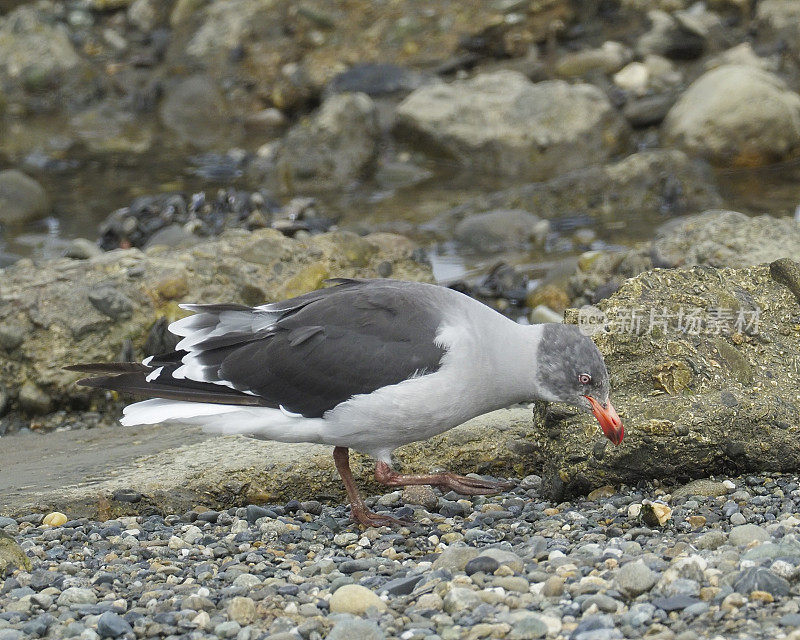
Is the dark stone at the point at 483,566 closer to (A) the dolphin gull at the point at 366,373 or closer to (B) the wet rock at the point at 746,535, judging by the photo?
(A) the dolphin gull at the point at 366,373

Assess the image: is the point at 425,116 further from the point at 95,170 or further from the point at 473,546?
the point at 473,546

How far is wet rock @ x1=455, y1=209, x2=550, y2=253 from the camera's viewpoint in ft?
38.7

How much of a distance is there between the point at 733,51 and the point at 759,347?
35.6ft

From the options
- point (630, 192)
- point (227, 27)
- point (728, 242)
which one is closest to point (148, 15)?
point (227, 27)

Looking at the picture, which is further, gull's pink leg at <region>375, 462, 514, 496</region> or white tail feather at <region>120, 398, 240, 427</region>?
gull's pink leg at <region>375, 462, 514, 496</region>

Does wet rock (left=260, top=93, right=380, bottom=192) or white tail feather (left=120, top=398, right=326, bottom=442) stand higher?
white tail feather (left=120, top=398, right=326, bottom=442)

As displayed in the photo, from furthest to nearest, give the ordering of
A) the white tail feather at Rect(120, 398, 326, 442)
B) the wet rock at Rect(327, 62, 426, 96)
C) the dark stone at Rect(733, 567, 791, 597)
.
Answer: the wet rock at Rect(327, 62, 426, 96)
the white tail feather at Rect(120, 398, 326, 442)
the dark stone at Rect(733, 567, 791, 597)

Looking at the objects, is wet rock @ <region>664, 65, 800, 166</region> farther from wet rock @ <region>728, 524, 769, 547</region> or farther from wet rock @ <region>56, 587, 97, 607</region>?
wet rock @ <region>56, 587, 97, 607</region>

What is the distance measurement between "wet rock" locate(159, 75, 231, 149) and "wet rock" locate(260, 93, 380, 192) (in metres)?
2.94

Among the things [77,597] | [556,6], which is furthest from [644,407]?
[556,6]

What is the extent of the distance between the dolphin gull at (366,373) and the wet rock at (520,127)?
29.1 ft

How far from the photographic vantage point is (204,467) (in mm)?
5887

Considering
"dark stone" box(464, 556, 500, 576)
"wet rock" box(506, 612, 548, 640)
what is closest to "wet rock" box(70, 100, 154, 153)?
"dark stone" box(464, 556, 500, 576)

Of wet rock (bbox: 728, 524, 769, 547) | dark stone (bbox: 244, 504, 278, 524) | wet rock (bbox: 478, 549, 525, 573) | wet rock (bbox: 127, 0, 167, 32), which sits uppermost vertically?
wet rock (bbox: 478, 549, 525, 573)
